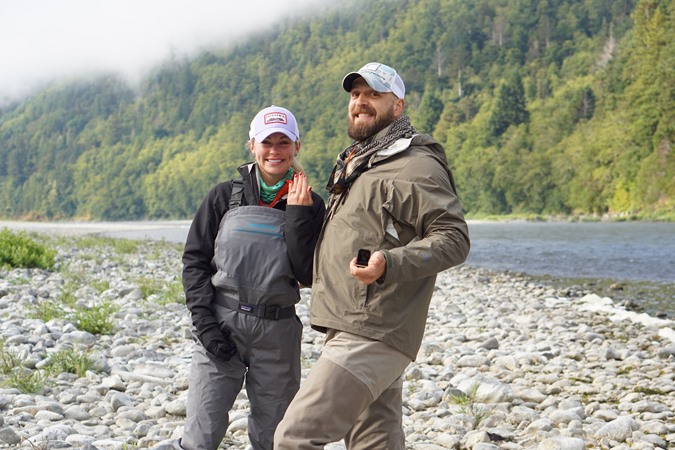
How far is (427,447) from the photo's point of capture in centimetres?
500

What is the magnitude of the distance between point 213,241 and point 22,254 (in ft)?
41.8

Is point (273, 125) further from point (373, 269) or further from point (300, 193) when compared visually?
point (373, 269)

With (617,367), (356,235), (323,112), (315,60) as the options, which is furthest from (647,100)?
(315,60)

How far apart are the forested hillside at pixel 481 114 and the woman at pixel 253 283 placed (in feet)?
207

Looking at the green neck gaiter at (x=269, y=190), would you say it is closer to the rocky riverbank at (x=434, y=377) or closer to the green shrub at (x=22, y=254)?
the rocky riverbank at (x=434, y=377)

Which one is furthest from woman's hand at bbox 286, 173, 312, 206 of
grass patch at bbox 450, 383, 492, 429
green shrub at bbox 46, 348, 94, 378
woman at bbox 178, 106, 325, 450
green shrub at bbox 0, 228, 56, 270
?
green shrub at bbox 0, 228, 56, 270

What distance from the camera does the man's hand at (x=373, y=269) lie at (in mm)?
2955

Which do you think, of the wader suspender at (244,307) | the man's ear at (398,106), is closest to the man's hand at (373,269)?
the man's ear at (398,106)

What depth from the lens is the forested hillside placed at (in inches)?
3051

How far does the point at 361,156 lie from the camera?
335cm

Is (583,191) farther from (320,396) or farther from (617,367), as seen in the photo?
(320,396)

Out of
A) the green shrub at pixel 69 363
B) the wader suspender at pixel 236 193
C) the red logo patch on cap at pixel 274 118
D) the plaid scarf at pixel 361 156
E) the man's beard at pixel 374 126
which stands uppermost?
the red logo patch on cap at pixel 274 118

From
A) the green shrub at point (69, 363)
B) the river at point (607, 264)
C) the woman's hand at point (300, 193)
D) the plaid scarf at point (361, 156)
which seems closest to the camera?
the plaid scarf at point (361, 156)

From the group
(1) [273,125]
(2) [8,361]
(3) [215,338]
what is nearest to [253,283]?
(3) [215,338]
